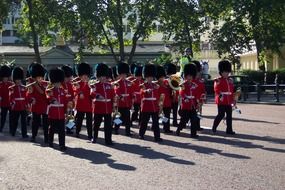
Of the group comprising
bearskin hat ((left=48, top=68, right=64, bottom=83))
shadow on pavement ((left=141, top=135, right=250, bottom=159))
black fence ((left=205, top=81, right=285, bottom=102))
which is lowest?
shadow on pavement ((left=141, top=135, right=250, bottom=159))

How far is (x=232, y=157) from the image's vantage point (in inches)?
396

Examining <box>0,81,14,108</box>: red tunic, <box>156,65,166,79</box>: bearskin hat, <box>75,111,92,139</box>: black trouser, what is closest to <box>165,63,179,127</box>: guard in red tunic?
<box>156,65,166,79</box>: bearskin hat

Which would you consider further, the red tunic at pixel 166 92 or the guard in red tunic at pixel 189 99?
the red tunic at pixel 166 92

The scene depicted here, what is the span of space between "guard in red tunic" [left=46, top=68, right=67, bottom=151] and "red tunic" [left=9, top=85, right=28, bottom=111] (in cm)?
227

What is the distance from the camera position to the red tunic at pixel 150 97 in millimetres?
12837

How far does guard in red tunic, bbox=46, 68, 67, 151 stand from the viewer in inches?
465

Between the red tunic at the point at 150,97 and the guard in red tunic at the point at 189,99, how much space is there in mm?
692

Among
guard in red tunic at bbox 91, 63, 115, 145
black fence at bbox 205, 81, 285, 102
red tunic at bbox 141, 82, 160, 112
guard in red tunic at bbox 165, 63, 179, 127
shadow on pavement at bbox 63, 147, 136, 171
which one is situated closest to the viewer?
shadow on pavement at bbox 63, 147, 136, 171

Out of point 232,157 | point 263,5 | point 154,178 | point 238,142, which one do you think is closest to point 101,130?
point 238,142

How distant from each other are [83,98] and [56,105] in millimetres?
1835

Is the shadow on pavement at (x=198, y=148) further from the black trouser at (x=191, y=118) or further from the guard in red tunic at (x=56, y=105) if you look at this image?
the guard in red tunic at (x=56, y=105)

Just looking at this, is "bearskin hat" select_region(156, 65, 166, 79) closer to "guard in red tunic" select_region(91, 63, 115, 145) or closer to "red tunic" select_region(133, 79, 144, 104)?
"red tunic" select_region(133, 79, 144, 104)

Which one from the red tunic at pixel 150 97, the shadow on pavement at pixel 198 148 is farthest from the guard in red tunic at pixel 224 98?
the shadow on pavement at pixel 198 148

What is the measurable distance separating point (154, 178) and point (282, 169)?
2.09 metres
